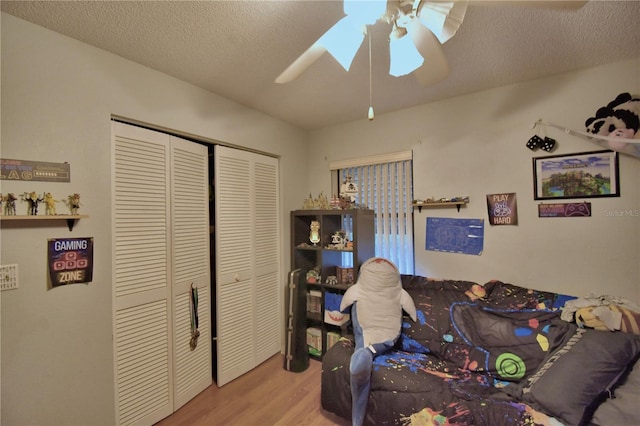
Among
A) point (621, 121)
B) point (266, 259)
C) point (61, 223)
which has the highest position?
point (621, 121)

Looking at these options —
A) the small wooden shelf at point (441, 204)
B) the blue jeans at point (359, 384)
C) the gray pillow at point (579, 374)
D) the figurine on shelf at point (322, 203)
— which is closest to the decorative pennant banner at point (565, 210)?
the small wooden shelf at point (441, 204)

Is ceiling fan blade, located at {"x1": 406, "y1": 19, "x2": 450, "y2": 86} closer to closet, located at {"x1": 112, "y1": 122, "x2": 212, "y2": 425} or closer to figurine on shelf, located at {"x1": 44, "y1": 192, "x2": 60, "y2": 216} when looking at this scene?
closet, located at {"x1": 112, "y1": 122, "x2": 212, "y2": 425}

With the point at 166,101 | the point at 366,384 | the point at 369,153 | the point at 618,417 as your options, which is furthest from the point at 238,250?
the point at 618,417

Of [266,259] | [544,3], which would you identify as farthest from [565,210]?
[266,259]

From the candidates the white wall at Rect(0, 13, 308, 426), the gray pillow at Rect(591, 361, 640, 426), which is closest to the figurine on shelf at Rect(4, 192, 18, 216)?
the white wall at Rect(0, 13, 308, 426)

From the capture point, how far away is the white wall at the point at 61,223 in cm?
136

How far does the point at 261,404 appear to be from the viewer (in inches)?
→ 81.3

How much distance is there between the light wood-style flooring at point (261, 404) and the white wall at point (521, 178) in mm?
1436

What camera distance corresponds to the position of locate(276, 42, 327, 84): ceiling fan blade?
1.18 meters

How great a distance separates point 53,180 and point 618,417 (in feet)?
10.0

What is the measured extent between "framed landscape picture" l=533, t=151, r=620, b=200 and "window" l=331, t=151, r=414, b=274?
100cm

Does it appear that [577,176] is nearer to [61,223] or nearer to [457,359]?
[457,359]

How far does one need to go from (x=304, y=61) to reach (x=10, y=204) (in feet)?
5.26

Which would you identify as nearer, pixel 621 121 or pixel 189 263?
pixel 621 121
